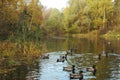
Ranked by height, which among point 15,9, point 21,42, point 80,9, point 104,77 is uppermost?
point 80,9

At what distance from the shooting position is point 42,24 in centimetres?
9075

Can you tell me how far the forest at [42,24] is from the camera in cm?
4391

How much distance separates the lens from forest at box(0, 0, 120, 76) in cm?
4391

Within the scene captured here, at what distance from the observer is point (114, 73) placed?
109ft

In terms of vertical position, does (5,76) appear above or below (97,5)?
below

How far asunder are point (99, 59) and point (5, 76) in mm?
16999

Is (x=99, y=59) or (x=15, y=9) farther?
(x=15, y=9)

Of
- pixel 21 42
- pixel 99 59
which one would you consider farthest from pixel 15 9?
pixel 99 59

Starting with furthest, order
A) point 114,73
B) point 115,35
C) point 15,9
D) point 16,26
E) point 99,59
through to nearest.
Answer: point 115,35 < point 15,9 < point 16,26 < point 99,59 < point 114,73

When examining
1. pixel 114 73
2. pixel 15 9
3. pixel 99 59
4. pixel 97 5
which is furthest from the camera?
pixel 97 5

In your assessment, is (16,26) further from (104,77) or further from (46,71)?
(104,77)

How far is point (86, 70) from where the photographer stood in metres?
34.9

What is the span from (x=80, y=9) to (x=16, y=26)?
70.2 metres

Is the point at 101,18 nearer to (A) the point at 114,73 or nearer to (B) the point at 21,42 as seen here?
(B) the point at 21,42
